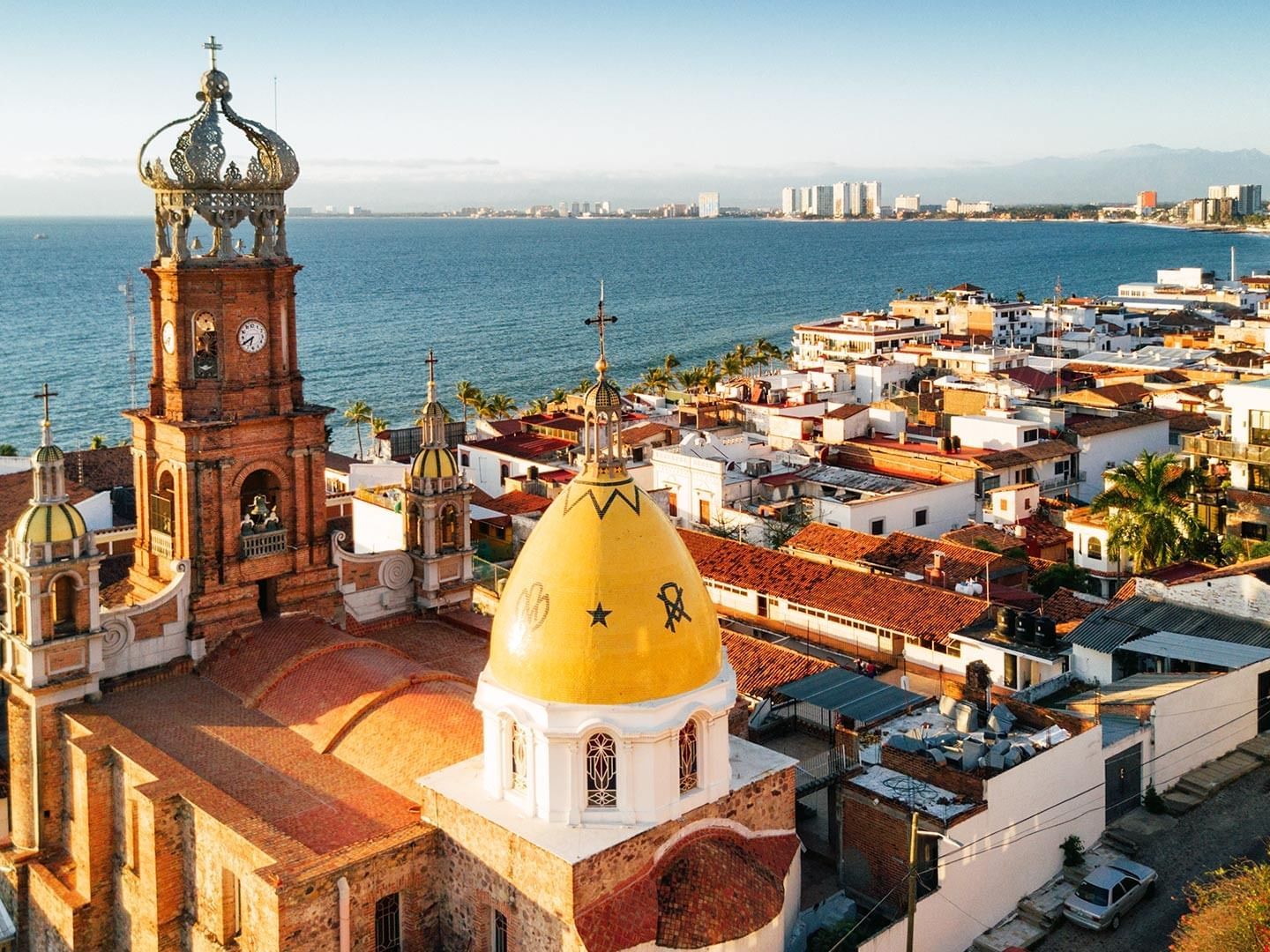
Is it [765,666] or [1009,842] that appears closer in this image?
[1009,842]

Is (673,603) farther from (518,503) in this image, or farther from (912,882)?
(518,503)

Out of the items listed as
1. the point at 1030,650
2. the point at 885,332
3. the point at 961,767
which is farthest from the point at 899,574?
the point at 885,332

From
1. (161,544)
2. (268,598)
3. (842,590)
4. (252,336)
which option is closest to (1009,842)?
(268,598)

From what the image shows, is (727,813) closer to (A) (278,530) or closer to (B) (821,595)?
(A) (278,530)

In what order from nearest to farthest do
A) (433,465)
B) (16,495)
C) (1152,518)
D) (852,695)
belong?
(852,695) → (433,465) → (16,495) → (1152,518)

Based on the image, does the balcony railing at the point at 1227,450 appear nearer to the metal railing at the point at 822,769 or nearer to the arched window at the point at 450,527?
the metal railing at the point at 822,769

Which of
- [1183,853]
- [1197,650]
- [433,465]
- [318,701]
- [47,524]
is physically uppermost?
[433,465]

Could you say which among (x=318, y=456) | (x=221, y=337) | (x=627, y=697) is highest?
(x=221, y=337)
